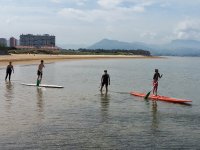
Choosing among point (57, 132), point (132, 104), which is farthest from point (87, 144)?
point (132, 104)

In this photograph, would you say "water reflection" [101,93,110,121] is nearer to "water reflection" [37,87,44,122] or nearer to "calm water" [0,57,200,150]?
"calm water" [0,57,200,150]

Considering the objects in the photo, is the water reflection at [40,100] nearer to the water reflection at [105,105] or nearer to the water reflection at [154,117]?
the water reflection at [105,105]

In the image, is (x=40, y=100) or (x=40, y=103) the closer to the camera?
(x=40, y=103)

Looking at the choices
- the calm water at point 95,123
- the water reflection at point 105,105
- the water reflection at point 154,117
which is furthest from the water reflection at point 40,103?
the water reflection at point 154,117

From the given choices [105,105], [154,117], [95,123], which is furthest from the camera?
[105,105]

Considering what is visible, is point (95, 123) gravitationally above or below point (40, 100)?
above

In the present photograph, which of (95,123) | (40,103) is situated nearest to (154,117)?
(95,123)

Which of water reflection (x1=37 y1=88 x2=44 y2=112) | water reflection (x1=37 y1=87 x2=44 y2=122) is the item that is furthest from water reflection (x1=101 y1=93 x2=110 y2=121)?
water reflection (x1=37 y1=88 x2=44 y2=112)

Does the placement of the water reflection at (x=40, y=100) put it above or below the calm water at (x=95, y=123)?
below

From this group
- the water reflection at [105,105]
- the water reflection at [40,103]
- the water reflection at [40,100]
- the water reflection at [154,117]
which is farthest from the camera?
the water reflection at [40,100]

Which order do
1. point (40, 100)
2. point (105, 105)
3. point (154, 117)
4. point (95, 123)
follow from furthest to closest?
1. point (40, 100)
2. point (105, 105)
3. point (154, 117)
4. point (95, 123)

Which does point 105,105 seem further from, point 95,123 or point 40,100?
point 95,123

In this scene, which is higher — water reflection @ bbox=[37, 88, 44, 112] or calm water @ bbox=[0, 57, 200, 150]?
calm water @ bbox=[0, 57, 200, 150]

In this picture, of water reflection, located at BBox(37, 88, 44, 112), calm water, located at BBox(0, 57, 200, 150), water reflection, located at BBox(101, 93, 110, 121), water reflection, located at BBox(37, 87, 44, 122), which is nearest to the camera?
calm water, located at BBox(0, 57, 200, 150)
